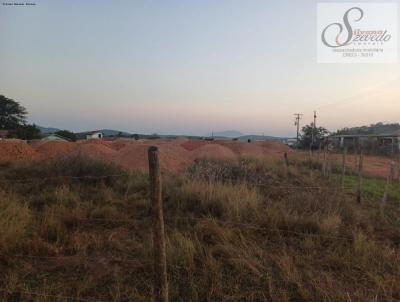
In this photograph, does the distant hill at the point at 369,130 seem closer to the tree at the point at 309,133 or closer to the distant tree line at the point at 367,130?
the distant tree line at the point at 367,130

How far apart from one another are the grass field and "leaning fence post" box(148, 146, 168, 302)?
1.03 feet

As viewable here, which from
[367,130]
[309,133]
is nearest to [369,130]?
[367,130]

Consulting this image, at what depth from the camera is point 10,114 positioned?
166ft

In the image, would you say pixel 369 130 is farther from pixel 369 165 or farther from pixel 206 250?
pixel 206 250

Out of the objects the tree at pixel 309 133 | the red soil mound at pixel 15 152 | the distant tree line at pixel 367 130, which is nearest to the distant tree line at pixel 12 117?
the red soil mound at pixel 15 152

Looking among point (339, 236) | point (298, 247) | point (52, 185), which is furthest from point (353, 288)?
point (52, 185)

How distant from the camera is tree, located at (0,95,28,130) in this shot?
162 feet

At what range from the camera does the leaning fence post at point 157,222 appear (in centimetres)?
247

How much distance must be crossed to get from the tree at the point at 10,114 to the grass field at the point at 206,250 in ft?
172

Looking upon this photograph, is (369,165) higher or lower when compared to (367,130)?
lower

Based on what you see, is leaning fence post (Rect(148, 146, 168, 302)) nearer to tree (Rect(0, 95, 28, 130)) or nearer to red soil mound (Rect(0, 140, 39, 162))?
red soil mound (Rect(0, 140, 39, 162))

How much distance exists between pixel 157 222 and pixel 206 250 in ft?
4.30

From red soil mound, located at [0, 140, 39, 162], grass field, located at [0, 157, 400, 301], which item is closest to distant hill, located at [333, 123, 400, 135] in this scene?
red soil mound, located at [0, 140, 39, 162]

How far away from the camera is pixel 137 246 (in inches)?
159
